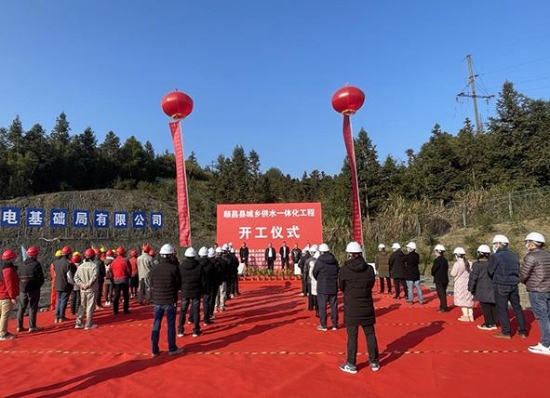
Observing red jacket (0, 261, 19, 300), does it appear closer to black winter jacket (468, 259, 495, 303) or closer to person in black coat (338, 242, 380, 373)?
person in black coat (338, 242, 380, 373)

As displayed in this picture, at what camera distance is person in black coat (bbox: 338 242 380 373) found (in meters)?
4.62

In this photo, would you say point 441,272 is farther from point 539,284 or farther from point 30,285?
point 30,285

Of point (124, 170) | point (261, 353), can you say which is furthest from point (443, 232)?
point (124, 170)

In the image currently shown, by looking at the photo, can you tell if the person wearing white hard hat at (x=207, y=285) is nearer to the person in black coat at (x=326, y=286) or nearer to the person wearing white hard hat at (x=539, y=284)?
the person in black coat at (x=326, y=286)

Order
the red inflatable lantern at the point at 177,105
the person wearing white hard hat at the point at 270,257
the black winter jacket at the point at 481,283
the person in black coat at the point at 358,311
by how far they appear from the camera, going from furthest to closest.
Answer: the person wearing white hard hat at the point at 270,257 < the red inflatable lantern at the point at 177,105 < the black winter jacket at the point at 481,283 < the person in black coat at the point at 358,311

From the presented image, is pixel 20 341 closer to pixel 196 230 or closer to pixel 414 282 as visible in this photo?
pixel 414 282

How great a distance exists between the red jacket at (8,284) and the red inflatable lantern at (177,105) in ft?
21.5

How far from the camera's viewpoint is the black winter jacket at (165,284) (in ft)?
18.3

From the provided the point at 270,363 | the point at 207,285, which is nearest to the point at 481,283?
the point at 270,363

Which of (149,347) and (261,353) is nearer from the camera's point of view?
(261,353)

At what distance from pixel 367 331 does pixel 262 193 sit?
3599 cm

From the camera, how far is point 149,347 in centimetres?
606

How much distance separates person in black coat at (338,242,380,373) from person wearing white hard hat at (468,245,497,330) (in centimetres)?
305

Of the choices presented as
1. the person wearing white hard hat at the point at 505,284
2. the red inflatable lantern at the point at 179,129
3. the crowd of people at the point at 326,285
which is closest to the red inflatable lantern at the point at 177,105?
the red inflatable lantern at the point at 179,129
